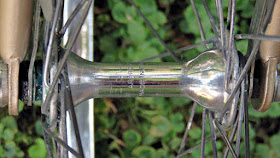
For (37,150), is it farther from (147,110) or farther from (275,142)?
(275,142)

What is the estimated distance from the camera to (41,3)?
32 cm

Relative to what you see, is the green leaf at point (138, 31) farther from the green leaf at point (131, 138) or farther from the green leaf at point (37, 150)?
the green leaf at point (37, 150)

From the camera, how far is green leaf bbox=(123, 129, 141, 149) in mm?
805

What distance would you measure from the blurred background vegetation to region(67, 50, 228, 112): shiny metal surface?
41 cm

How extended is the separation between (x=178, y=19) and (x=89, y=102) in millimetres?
302

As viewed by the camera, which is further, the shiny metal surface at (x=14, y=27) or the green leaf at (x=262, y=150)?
the green leaf at (x=262, y=150)

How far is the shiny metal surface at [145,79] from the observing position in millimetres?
351

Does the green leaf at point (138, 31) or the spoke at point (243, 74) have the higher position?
the green leaf at point (138, 31)

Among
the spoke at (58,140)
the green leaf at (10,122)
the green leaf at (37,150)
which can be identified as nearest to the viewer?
the spoke at (58,140)

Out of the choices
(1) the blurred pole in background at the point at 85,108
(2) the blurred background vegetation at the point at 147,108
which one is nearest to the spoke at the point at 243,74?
(1) the blurred pole in background at the point at 85,108

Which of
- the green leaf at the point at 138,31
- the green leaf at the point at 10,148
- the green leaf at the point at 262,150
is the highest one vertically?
the green leaf at the point at 138,31

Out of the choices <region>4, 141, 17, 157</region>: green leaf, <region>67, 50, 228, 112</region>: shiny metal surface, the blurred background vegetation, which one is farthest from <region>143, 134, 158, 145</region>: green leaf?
<region>67, 50, 228, 112</region>: shiny metal surface

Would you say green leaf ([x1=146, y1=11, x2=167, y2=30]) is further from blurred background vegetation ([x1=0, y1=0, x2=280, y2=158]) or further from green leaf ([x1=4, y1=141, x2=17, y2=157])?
green leaf ([x1=4, y1=141, x2=17, y2=157])

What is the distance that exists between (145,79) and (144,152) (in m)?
0.46
